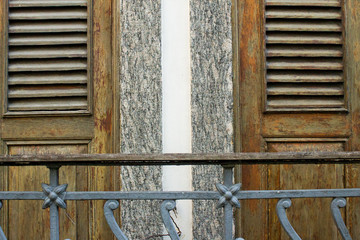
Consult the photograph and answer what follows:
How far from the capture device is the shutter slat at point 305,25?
2.61 m

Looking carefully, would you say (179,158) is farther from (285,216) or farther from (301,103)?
(301,103)

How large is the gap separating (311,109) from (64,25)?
1572 millimetres

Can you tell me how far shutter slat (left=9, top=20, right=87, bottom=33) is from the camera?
102 inches

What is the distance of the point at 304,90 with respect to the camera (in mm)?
2594

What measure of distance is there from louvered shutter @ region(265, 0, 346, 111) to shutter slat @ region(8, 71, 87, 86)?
1140mm

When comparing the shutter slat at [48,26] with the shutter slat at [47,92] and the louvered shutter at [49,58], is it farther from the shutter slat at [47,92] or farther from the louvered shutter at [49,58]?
the shutter slat at [47,92]

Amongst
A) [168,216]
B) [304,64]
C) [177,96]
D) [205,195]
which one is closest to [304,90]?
[304,64]

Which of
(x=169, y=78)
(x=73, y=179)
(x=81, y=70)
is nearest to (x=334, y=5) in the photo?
(x=169, y=78)

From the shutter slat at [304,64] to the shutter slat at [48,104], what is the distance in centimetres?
117

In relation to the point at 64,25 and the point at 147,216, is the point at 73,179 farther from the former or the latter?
the point at 64,25

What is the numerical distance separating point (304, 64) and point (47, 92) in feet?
5.12

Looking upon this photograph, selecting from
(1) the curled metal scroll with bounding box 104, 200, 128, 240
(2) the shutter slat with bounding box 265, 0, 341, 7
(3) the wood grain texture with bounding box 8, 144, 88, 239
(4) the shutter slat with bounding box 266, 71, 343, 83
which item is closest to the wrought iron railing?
(1) the curled metal scroll with bounding box 104, 200, 128, 240

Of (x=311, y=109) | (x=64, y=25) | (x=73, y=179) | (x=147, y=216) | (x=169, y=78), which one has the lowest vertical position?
(x=147, y=216)

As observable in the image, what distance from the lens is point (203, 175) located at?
2.43 metres
